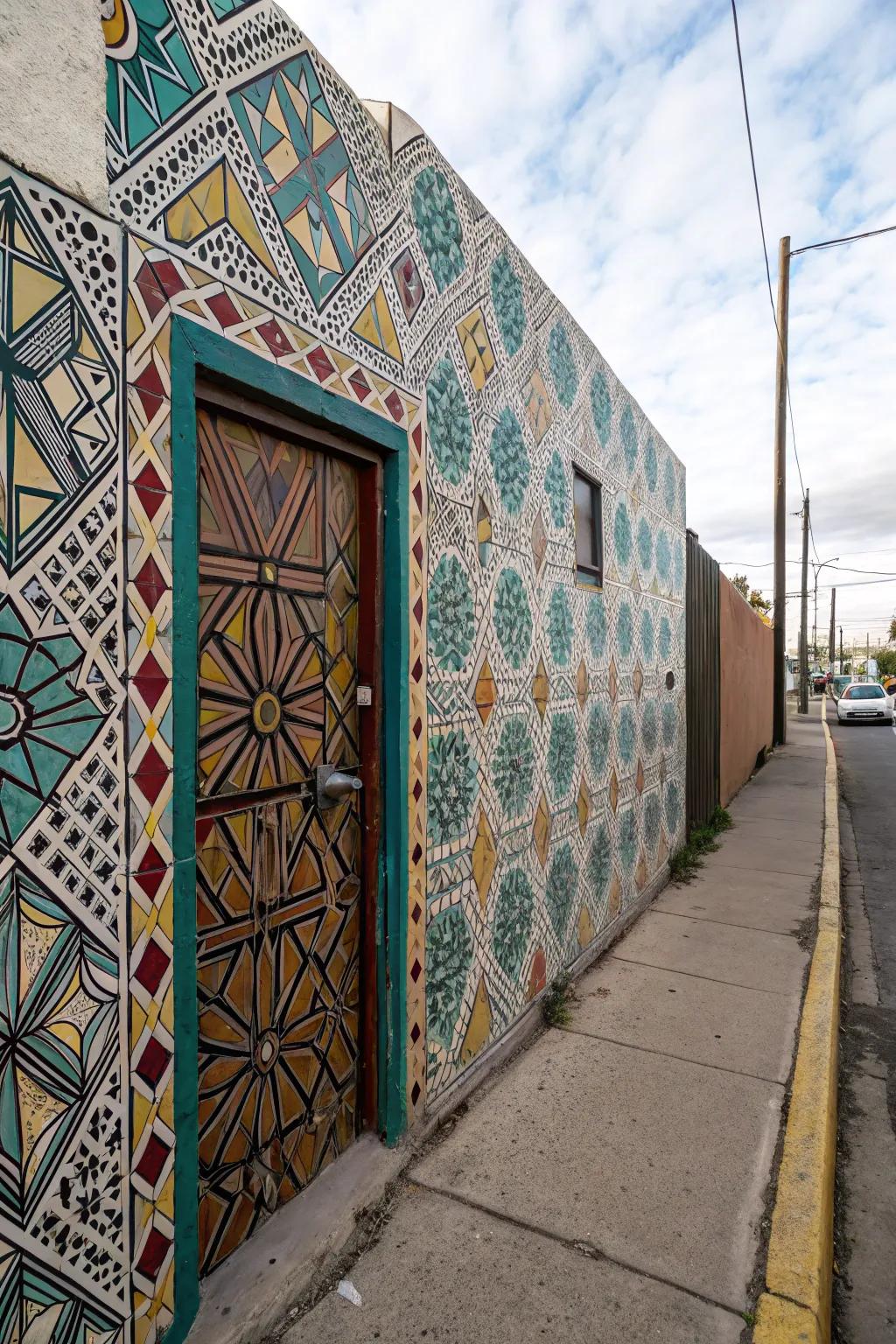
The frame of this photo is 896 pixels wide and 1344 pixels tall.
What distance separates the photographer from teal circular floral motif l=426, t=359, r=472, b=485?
2.95m

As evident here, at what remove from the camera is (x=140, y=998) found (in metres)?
1.71

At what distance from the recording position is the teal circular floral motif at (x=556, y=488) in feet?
13.3

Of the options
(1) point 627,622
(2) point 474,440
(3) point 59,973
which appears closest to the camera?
(3) point 59,973

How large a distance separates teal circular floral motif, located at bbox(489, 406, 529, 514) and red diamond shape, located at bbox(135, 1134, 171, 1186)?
2.71 meters

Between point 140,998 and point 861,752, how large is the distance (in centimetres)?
1987

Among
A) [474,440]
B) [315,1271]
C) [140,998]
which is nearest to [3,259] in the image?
[140,998]

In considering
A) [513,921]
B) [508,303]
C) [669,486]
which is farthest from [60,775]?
[669,486]

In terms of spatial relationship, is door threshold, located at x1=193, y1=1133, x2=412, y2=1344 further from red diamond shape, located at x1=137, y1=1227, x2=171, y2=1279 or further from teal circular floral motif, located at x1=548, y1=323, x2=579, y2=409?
teal circular floral motif, located at x1=548, y1=323, x2=579, y2=409

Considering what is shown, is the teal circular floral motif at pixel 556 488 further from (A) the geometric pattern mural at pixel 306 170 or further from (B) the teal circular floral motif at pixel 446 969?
(B) the teal circular floral motif at pixel 446 969

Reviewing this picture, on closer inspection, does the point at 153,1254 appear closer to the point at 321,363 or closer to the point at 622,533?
the point at 321,363

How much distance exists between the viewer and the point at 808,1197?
254 centimetres

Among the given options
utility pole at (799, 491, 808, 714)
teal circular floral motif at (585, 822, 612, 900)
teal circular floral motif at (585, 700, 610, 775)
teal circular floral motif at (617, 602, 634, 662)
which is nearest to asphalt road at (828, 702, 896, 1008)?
teal circular floral motif at (585, 822, 612, 900)

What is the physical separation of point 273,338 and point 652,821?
501cm

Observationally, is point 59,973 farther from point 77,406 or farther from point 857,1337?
point 857,1337
